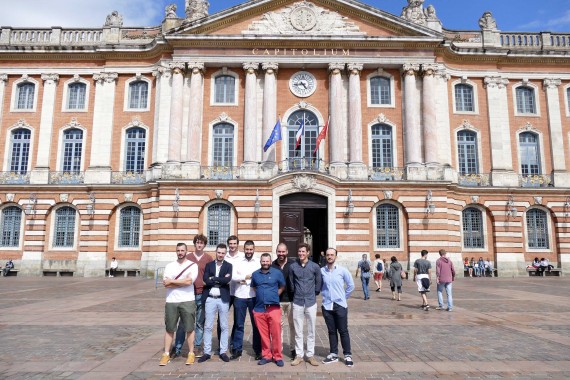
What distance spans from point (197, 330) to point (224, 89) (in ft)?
76.4

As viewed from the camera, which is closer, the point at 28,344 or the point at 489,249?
the point at 28,344

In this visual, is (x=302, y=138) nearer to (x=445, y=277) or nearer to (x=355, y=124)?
(x=355, y=124)

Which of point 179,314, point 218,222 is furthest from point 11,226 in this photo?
point 179,314

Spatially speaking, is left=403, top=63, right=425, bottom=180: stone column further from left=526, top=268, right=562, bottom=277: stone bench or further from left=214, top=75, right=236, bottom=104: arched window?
left=214, top=75, right=236, bottom=104: arched window

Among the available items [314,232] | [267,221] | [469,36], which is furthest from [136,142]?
[469,36]

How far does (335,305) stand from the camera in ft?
25.7

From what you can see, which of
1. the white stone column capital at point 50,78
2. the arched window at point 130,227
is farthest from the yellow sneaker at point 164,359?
the white stone column capital at point 50,78

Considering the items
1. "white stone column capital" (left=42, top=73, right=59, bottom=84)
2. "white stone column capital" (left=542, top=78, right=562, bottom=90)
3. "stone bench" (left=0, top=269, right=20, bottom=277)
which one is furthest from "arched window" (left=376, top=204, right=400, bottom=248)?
"white stone column capital" (left=42, top=73, right=59, bottom=84)

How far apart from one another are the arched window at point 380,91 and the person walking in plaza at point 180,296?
24.1 meters

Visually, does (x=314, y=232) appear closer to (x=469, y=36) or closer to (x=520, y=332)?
(x=469, y=36)

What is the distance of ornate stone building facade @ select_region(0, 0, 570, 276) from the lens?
89.6ft

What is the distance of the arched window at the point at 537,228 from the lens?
29.7m

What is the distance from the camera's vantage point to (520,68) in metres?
31.4

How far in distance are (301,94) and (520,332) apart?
21.9 metres
